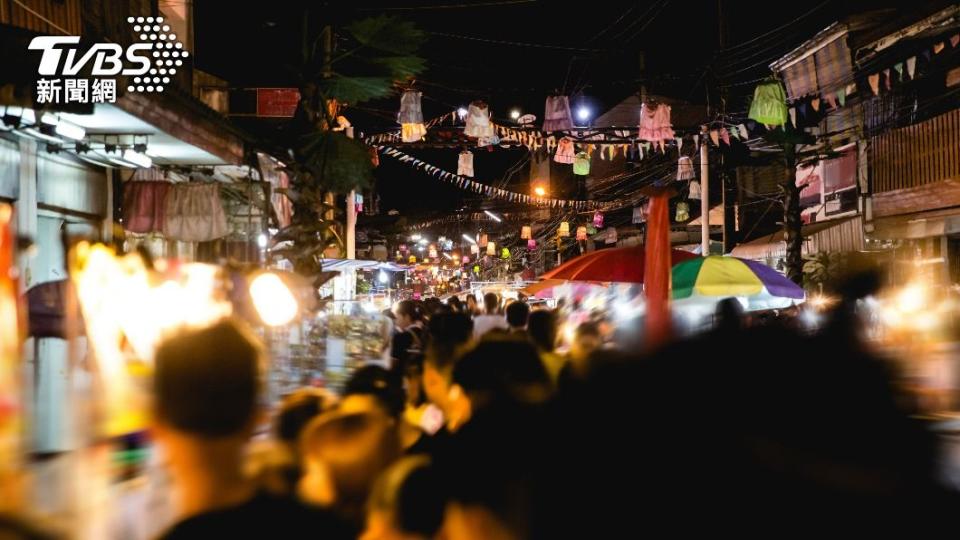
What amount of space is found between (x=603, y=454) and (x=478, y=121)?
63.7ft

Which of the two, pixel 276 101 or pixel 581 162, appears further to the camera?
pixel 581 162

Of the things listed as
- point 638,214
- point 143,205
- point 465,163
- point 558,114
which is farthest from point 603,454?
point 638,214

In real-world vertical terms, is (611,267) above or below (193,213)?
below

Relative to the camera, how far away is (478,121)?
21.7 m

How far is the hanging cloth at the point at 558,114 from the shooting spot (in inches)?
883

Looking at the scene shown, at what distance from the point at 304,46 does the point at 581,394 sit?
7.13 meters

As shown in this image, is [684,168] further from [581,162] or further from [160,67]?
[160,67]

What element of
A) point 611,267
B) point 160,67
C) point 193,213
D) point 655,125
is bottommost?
point 611,267

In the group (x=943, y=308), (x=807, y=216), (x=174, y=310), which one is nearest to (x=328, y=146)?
(x=174, y=310)

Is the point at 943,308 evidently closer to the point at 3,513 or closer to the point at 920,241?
the point at 920,241

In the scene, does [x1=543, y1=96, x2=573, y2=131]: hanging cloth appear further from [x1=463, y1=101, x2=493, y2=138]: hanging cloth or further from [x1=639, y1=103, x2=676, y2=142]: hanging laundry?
[x1=639, y1=103, x2=676, y2=142]: hanging laundry

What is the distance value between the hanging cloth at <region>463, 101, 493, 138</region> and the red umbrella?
38.6 ft

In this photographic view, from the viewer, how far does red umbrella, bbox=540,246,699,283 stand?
32.7 ft

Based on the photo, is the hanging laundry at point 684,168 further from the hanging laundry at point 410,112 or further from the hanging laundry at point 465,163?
the hanging laundry at point 410,112
